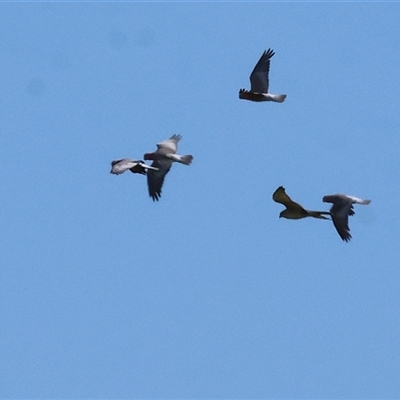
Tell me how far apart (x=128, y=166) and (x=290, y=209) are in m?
5.33

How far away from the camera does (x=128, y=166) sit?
35.3 meters

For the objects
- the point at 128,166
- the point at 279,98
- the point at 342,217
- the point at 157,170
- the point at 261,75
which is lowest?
the point at 342,217

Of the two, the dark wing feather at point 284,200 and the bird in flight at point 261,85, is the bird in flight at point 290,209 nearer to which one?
the dark wing feather at point 284,200

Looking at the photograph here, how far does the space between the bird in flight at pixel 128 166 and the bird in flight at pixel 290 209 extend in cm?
495

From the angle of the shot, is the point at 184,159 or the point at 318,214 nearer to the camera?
the point at 318,214

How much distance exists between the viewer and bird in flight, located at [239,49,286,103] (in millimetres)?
36850

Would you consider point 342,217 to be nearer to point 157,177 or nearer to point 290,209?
point 290,209

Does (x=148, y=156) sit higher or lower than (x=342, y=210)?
higher

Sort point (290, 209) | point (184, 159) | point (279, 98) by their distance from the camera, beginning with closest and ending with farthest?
point (290, 209) < point (184, 159) < point (279, 98)

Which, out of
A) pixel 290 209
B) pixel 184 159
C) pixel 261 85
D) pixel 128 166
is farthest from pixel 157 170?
pixel 290 209

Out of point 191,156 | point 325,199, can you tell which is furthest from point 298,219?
point 191,156

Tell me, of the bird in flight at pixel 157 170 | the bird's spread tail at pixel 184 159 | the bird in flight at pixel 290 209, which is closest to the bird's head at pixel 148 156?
the bird in flight at pixel 157 170

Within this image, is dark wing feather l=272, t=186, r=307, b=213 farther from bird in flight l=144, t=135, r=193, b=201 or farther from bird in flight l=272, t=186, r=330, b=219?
bird in flight l=144, t=135, r=193, b=201

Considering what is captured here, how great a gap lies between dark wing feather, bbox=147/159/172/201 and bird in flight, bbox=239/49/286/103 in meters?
2.77
